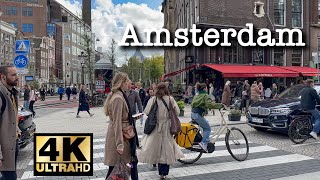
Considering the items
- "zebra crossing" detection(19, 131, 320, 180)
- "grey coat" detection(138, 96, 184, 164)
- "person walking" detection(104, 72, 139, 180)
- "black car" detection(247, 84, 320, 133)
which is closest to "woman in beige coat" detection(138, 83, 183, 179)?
"grey coat" detection(138, 96, 184, 164)

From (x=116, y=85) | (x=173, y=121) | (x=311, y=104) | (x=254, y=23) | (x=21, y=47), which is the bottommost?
(x=173, y=121)

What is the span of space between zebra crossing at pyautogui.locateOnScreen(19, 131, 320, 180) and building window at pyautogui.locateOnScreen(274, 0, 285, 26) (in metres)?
24.9

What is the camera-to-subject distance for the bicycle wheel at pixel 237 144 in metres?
7.15

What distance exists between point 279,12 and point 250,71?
347 inches

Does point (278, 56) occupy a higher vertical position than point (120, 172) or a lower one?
higher

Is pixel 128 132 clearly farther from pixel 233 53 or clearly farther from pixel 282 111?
pixel 233 53

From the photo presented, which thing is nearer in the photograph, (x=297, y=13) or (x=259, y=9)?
(x=259, y=9)

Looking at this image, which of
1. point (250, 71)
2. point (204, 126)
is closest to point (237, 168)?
point (204, 126)

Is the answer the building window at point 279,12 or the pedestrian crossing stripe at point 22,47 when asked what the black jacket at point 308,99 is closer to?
the pedestrian crossing stripe at point 22,47

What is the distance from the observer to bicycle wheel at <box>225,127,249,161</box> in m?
7.15

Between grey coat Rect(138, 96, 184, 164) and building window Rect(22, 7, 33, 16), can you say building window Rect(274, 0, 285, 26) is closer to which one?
grey coat Rect(138, 96, 184, 164)

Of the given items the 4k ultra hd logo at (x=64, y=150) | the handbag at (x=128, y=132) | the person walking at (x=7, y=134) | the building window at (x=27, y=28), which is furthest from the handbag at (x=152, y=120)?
the building window at (x=27, y=28)

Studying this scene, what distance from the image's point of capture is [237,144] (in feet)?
23.8

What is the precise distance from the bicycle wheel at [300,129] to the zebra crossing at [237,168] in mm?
1192
